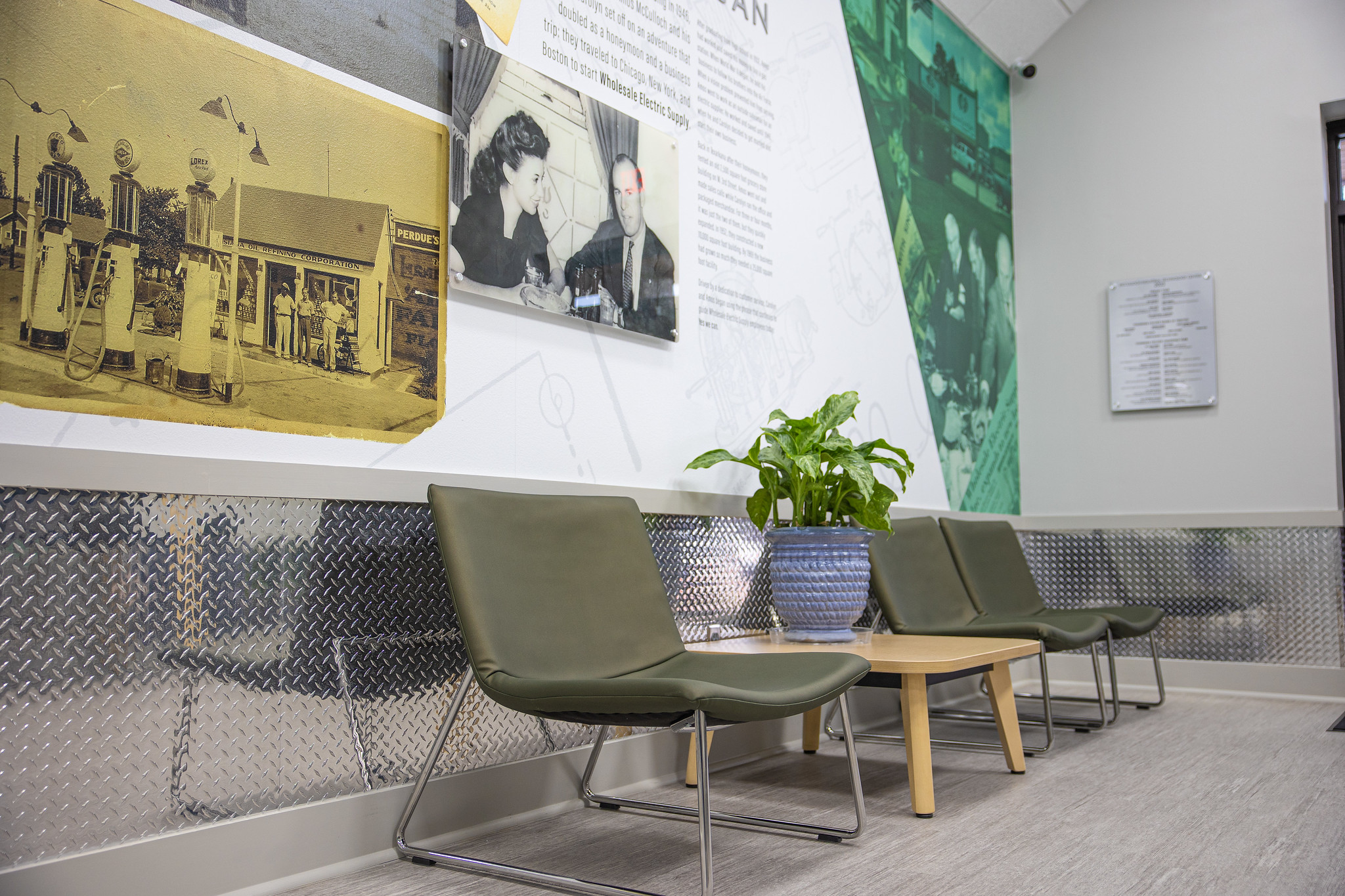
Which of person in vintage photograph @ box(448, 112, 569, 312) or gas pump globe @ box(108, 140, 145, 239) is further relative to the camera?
person in vintage photograph @ box(448, 112, 569, 312)

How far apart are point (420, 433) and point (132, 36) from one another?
96 centimetres

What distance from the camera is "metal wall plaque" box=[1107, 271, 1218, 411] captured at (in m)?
5.05

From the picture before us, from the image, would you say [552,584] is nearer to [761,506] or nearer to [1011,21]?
[761,506]

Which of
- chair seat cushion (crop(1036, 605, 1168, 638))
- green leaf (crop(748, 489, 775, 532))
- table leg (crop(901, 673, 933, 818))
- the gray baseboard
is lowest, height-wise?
the gray baseboard

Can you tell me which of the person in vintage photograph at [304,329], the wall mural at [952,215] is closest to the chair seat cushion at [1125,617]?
the wall mural at [952,215]

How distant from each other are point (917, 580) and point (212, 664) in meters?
2.48

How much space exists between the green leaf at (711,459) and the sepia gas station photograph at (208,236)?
875mm

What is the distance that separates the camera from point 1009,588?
4340 millimetres

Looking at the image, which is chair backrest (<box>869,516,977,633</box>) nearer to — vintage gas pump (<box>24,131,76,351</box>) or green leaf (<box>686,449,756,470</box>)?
green leaf (<box>686,449,756,470</box>)

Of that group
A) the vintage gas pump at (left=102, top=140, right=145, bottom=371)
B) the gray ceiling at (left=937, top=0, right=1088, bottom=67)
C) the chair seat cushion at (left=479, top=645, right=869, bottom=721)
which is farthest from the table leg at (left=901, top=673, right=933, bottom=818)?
the gray ceiling at (left=937, top=0, right=1088, bottom=67)

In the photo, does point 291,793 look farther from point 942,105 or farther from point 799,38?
point 942,105

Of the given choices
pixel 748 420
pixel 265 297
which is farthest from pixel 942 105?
pixel 265 297

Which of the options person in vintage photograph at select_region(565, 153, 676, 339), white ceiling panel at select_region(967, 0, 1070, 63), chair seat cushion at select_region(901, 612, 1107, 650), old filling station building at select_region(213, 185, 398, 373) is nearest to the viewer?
old filling station building at select_region(213, 185, 398, 373)

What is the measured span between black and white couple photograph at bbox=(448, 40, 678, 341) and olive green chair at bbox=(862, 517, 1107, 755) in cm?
118
